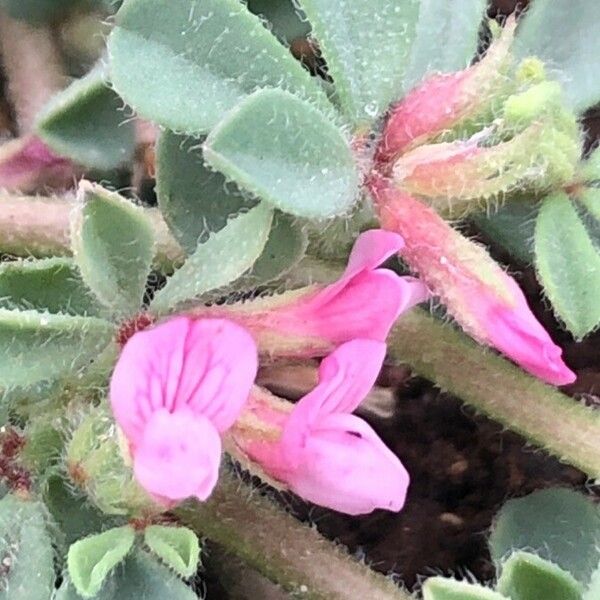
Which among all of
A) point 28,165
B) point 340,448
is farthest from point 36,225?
point 340,448

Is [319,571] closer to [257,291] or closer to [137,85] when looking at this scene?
[257,291]

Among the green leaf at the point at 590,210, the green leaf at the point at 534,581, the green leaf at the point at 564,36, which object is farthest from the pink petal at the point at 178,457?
the green leaf at the point at 564,36

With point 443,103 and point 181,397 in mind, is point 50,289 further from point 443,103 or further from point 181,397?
point 443,103

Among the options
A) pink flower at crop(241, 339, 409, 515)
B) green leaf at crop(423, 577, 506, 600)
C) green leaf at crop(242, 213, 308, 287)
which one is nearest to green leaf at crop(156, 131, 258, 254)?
green leaf at crop(242, 213, 308, 287)

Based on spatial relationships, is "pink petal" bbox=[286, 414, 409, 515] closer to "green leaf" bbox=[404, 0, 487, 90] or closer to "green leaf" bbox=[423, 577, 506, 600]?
"green leaf" bbox=[423, 577, 506, 600]

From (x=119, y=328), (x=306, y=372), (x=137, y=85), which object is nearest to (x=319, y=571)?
(x=306, y=372)

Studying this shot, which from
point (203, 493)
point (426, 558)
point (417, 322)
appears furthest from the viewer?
point (426, 558)
